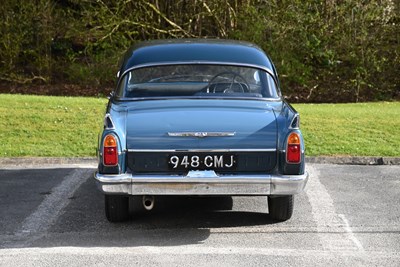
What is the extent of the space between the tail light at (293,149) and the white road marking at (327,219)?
2.31 ft

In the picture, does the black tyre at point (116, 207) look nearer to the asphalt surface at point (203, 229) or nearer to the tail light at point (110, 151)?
the asphalt surface at point (203, 229)

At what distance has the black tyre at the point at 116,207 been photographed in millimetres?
7363

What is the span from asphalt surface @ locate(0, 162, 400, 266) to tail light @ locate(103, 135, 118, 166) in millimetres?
639

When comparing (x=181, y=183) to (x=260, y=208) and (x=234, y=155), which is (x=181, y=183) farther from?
(x=260, y=208)

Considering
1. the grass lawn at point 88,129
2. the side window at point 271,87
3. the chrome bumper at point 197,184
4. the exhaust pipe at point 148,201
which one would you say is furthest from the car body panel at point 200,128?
the grass lawn at point 88,129

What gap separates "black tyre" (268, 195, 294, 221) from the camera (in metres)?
7.45

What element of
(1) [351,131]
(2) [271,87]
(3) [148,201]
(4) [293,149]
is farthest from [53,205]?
(1) [351,131]

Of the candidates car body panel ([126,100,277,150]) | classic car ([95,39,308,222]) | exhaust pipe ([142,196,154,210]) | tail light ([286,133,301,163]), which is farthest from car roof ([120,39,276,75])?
exhaust pipe ([142,196,154,210])

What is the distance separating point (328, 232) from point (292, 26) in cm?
1347

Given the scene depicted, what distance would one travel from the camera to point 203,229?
7.31 m

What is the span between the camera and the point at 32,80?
21.3m

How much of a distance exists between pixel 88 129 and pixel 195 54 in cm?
492

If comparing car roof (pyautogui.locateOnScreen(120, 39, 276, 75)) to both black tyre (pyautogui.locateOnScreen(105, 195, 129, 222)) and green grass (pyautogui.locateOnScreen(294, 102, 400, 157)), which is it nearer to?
black tyre (pyautogui.locateOnScreen(105, 195, 129, 222))

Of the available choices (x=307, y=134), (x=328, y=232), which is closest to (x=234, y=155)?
(x=328, y=232)
